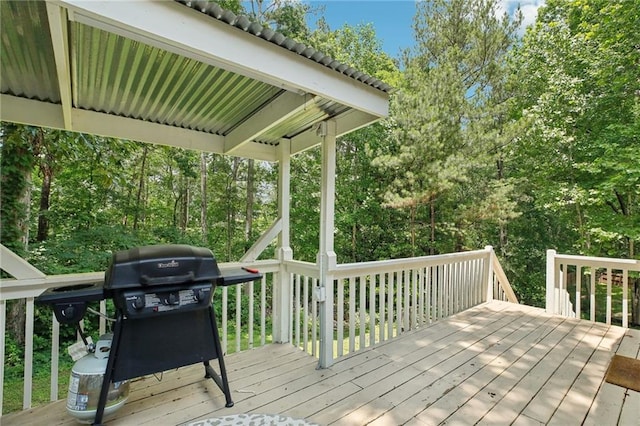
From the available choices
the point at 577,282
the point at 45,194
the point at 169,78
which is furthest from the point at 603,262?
the point at 45,194

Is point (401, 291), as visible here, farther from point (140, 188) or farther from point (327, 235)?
point (140, 188)

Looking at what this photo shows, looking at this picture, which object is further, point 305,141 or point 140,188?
point 140,188

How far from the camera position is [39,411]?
6.96ft

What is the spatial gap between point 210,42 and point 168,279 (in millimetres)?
1377

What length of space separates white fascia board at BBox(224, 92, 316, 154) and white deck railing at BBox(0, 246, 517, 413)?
1284 mm

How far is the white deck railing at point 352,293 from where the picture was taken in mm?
2160

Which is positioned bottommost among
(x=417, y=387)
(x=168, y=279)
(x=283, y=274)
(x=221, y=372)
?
(x=417, y=387)

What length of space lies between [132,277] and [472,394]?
2483 millimetres

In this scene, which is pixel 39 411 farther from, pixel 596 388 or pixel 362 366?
pixel 596 388

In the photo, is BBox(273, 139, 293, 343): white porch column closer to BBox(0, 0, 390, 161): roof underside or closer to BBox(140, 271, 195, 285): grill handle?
BBox(0, 0, 390, 161): roof underside

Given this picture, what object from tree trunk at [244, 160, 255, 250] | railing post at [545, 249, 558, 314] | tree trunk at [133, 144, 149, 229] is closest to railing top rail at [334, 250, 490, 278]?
railing post at [545, 249, 558, 314]

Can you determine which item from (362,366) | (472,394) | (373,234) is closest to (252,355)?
(362,366)

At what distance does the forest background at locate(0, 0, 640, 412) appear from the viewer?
23.3ft

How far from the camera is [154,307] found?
190 centimetres
